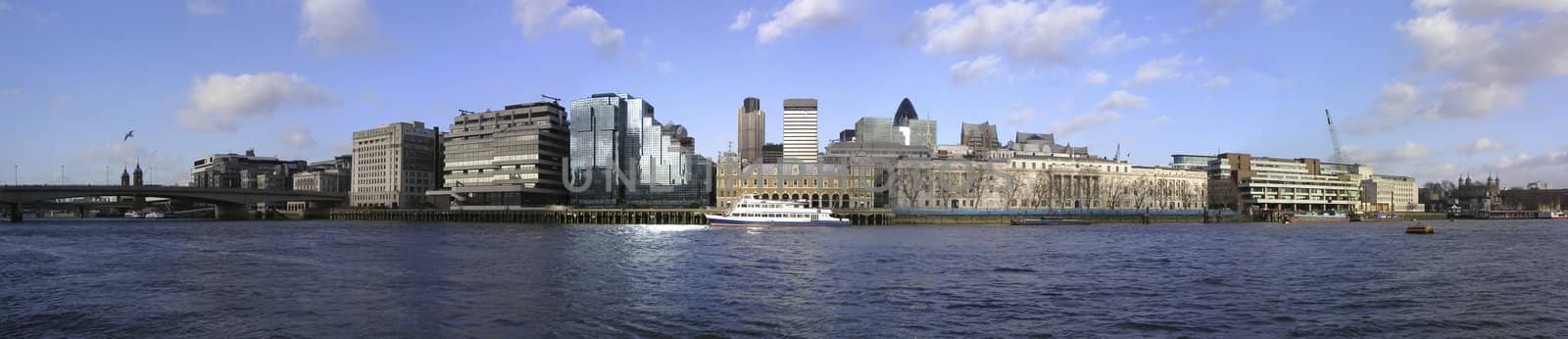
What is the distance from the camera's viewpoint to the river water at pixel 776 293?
26.1m

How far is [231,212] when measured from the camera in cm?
18162

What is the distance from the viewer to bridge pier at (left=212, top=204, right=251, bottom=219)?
579 feet

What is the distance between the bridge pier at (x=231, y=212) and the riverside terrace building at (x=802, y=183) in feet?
298

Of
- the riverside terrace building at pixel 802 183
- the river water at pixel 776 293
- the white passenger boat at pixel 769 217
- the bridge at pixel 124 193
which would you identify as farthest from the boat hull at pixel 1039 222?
the bridge at pixel 124 193

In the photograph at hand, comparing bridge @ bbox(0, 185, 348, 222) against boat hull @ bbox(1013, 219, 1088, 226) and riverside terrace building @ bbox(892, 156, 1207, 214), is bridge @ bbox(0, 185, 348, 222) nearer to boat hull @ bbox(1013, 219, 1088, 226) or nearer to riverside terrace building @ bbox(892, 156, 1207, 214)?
riverside terrace building @ bbox(892, 156, 1207, 214)

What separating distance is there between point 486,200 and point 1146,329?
169528 mm

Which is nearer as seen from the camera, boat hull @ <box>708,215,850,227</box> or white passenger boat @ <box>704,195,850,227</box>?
boat hull @ <box>708,215,850,227</box>

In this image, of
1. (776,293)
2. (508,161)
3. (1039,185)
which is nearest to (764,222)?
(776,293)

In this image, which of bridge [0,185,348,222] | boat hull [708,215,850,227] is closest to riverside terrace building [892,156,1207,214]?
boat hull [708,215,850,227]

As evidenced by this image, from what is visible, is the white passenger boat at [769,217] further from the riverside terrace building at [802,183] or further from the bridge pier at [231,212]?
the bridge pier at [231,212]

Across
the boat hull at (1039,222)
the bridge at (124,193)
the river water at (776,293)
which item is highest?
the bridge at (124,193)

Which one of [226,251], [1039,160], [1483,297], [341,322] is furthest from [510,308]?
[1039,160]

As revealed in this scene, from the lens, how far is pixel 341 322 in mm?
26375

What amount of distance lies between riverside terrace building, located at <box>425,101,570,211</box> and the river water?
398 ft
